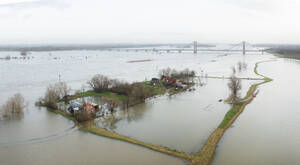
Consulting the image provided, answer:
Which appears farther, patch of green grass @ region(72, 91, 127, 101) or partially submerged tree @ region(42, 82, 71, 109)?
patch of green grass @ region(72, 91, 127, 101)

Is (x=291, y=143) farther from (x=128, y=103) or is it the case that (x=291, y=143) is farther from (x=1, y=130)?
(x=1, y=130)

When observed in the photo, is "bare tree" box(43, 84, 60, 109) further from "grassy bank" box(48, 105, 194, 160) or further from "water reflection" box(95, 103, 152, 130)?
"water reflection" box(95, 103, 152, 130)

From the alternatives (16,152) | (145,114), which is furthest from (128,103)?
(16,152)

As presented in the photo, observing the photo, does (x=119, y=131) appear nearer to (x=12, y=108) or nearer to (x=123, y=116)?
(x=123, y=116)

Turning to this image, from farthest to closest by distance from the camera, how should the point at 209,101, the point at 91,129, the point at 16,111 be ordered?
the point at 209,101
the point at 16,111
the point at 91,129

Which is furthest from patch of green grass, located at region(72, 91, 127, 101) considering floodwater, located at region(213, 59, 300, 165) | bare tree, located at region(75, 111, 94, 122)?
floodwater, located at region(213, 59, 300, 165)

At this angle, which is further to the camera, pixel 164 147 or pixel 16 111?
pixel 16 111

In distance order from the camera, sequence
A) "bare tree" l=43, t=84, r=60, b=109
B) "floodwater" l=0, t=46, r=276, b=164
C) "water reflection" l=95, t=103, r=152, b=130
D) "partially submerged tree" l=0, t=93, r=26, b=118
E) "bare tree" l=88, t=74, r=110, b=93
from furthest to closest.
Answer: "bare tree" l=88, t=74, r=110, b=93 → "bare tree" l=43, t=84, r=60, b=109 → "partially submerged tree" l=0, t=93, r=26, b=118 → "water reflection" l=95, t=103, r=152, b=130 → "floodwater" l=0, t=46, r=276, b=164
